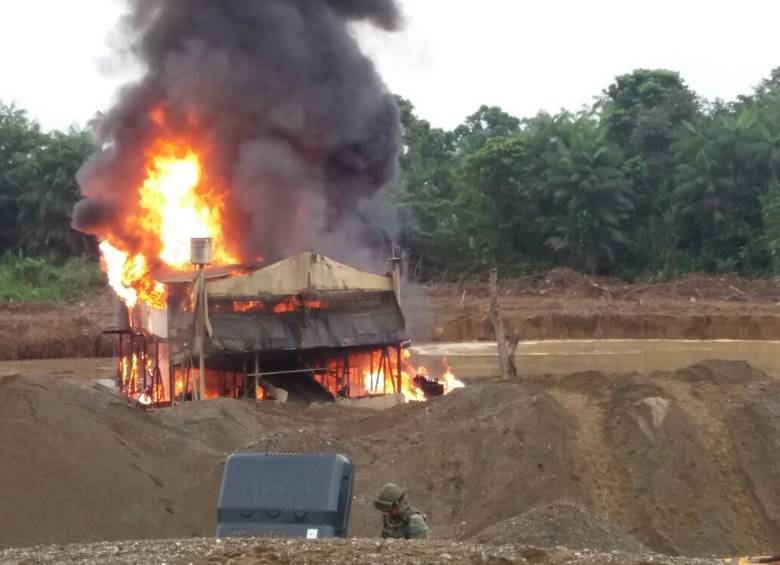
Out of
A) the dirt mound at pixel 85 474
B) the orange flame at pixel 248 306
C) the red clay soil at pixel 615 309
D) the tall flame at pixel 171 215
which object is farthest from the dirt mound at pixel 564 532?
the red clay soil at pixel 615 309

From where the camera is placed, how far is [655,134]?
64875 mm

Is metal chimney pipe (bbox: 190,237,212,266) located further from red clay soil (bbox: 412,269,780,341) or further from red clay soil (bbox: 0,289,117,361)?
red clay soil (bbox: 412,269,780,341)

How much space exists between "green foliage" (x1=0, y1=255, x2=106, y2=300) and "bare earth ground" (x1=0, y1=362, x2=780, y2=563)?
38.6m

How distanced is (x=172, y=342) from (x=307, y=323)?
10.6 ft

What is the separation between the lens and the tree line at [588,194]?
196 feet

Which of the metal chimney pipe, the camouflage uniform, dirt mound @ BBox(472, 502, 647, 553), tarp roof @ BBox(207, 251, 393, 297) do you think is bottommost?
dirt mound @ BBox(472, 502, 647, 553)

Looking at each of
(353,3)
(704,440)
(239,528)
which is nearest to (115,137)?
(353,3)

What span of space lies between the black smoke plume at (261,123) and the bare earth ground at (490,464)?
1319cm

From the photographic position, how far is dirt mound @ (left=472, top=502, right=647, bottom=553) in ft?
41.0

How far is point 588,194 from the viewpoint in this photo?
6028 cm

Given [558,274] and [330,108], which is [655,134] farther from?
[330,108]

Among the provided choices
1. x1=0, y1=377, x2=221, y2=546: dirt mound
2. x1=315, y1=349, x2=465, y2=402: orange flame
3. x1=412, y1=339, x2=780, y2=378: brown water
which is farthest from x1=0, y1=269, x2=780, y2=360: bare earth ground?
x1=0, y1=377, x2=221, y2=546: dirt mound

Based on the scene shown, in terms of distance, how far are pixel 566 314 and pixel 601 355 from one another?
7.26 metres

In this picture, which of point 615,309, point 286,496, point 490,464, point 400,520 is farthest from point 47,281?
point 400,520
